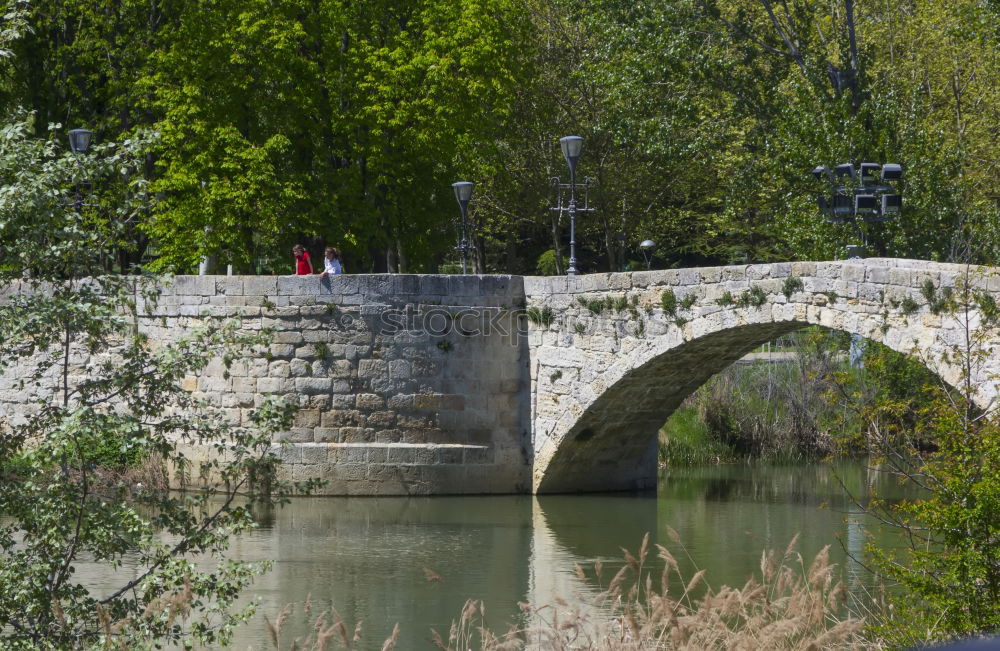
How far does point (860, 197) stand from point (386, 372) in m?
5.52

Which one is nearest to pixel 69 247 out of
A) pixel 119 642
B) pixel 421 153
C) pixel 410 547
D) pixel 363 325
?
pixel 119 642

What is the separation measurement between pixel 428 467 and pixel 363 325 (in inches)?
69.9

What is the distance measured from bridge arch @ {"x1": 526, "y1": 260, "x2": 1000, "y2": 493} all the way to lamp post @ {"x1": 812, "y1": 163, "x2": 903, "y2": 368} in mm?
842

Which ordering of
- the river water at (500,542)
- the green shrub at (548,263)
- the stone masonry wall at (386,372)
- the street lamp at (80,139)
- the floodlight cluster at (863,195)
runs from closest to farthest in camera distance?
1. the river water at (500,542)
2. the floodlight cluster at (863,195)
3. the stone masonry wall at (386,372)
4. the street lamp at (80,139)
5. the green shrub at (548,263)

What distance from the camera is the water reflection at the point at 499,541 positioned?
33.7ft

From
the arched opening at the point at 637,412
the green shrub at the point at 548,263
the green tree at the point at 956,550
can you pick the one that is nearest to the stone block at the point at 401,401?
the arched opening at the point at 637,412

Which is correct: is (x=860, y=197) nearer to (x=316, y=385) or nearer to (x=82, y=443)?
(x=316, y=385)

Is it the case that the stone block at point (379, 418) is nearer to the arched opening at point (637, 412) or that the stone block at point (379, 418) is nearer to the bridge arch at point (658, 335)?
the bridge arch at point (658, 335)

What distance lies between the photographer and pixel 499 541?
13.0 metres

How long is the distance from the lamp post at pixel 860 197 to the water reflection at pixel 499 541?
2.11 meters

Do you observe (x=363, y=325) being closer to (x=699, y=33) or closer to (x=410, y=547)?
(x=410, y=547)

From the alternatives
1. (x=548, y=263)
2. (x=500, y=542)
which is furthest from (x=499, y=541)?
(x=548, y=263)

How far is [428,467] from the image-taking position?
15430 millimetres

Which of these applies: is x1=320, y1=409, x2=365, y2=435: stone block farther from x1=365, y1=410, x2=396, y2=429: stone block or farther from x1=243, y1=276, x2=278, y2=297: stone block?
x1=243, y1=276, x2=278, y2=297: stone block
